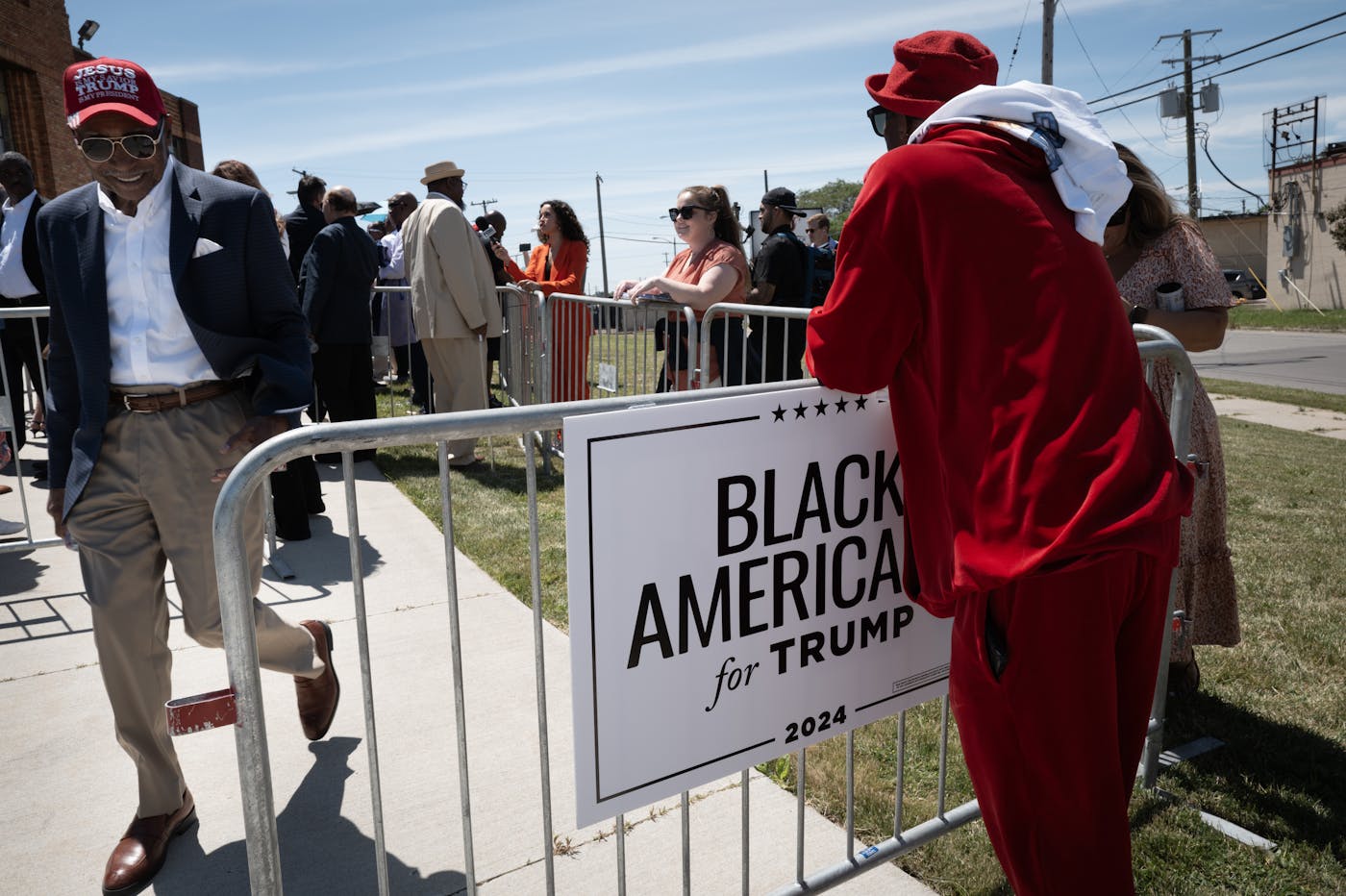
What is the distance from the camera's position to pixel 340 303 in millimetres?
6809

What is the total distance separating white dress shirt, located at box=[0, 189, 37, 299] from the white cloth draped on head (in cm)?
599

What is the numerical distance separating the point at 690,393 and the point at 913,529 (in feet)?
1.82

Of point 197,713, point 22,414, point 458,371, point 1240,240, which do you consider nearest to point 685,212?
point 458,371

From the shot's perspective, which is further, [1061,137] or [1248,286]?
[1248,286]

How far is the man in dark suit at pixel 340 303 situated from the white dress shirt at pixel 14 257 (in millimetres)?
1659

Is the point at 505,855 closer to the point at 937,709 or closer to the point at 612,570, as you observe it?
the point at 612,570

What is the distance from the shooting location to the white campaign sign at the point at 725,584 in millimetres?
1901

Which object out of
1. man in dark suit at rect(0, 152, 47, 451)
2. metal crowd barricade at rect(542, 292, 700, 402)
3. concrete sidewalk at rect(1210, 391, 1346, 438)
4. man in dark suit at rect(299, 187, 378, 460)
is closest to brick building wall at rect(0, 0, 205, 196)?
man in dark suit at rect(0, 152, 47, 451)

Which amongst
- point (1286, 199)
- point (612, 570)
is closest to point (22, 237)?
point (612, 570)

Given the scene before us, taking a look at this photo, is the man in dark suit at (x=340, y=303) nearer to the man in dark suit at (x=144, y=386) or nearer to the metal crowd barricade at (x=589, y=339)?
the metal crowd barricade at (x=589, y=339)

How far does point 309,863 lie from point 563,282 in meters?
5.77

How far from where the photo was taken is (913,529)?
6.53ft

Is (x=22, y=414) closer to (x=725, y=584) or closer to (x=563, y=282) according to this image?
(x=563, y=282)

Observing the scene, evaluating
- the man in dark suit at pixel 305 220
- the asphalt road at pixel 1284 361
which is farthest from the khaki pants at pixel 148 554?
the asphalt road at pixel 1284 361
